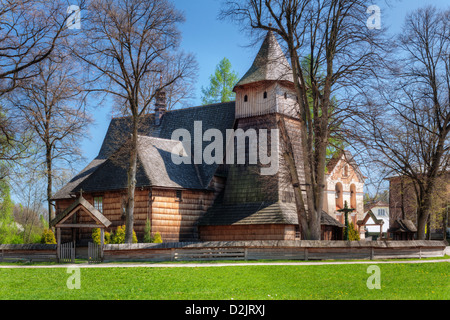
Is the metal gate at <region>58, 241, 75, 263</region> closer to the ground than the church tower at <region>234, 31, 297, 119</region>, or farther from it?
closer to the ground

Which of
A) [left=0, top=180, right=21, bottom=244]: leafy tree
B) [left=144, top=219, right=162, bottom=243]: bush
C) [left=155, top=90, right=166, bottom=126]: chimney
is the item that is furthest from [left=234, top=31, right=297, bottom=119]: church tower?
[left=0, top=180, right=21, bottom=244]: leafy tree

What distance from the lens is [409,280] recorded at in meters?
18.3

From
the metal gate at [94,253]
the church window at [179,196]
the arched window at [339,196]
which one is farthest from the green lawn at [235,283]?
the arched window at [339,196]

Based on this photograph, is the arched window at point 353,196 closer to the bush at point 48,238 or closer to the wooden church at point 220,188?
the wooden church at point 220,188

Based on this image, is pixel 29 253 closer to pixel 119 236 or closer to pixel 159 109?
pixel 119 236

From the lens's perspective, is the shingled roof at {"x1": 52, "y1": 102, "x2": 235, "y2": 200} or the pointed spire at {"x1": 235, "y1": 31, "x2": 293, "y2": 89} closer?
the shingled roof at {"x1": 52, "y1": 102, "x2": 235, "y2": 200}

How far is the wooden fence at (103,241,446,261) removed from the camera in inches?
1053

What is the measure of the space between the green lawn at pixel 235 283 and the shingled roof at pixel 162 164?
13.1m

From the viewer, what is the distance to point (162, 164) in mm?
36625

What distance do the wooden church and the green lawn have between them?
1143 cm

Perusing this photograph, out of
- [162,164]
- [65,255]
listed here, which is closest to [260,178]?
[162,164]

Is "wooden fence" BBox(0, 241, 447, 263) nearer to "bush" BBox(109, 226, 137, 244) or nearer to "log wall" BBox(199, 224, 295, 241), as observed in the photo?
"bush" BBox(109, 226, 137, 244)
